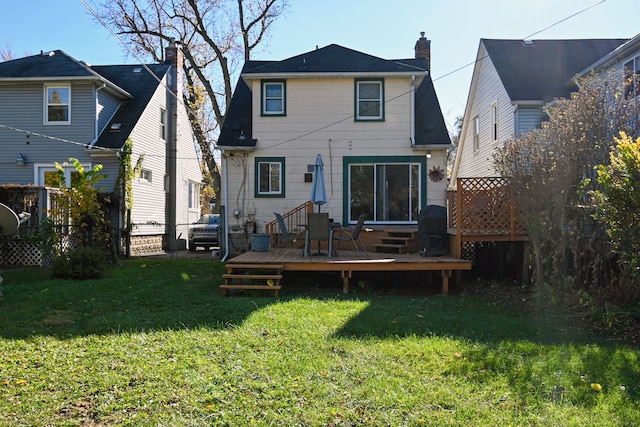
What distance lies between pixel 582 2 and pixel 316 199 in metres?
7.07

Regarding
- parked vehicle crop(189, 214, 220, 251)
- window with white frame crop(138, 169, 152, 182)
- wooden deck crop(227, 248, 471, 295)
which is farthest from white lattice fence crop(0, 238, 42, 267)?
wooden deck crop(227, 248, 471, 295)

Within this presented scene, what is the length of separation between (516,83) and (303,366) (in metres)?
14.1

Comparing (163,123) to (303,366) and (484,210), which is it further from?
(303,366)

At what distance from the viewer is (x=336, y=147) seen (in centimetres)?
1361

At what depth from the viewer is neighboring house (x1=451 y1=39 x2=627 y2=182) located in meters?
15.1

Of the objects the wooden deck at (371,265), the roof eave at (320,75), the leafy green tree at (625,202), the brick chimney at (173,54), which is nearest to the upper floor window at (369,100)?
the roof eave at (320,75)

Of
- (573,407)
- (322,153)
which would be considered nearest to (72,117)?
(322,153)

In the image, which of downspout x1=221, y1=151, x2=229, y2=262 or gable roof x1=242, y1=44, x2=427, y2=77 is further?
downspout x1=221, y1=151, x2=229, y2=262

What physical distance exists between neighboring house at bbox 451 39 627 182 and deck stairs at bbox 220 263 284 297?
27.9 ft

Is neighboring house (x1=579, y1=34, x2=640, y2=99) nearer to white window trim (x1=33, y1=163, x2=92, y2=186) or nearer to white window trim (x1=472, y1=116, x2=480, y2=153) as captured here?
white window trim (x1=472, y1=116, x2=480, y2=153)

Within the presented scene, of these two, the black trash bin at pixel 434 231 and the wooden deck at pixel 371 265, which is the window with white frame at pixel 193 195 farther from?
the black trash bin at pixel 434 231

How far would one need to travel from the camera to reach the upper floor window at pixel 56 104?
15.9m

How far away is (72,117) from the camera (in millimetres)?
15836

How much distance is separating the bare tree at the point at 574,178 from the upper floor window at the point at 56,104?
46.9ft
